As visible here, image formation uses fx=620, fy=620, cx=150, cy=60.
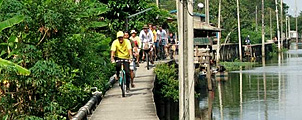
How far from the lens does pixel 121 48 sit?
45.2ft

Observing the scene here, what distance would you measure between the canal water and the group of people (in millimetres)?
3458

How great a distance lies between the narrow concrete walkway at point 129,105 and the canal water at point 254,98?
369 inches

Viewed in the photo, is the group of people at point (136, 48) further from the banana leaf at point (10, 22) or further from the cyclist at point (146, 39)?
the banana leaf at point (10, 22)

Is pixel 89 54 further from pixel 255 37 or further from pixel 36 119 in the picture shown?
pixel 255 37

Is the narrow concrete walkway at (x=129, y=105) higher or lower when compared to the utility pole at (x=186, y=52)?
lower

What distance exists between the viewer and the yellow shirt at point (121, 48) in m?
13.8

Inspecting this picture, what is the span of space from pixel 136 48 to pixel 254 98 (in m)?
14.5

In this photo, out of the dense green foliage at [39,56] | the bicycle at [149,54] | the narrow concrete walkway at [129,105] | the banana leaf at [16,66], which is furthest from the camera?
the bicycle at [149,54]

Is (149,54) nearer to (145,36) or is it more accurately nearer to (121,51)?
(145,36)

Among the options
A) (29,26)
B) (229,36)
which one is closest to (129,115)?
(29,26)

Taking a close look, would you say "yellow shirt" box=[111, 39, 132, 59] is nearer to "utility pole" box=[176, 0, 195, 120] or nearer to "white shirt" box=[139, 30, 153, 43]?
"utility pole" box=[176, 0, 195, 120]

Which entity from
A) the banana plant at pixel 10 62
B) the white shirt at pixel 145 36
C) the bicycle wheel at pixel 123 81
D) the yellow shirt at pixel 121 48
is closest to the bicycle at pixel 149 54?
the white shirt at pixel 145 36

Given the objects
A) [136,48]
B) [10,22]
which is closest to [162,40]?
[136,48]

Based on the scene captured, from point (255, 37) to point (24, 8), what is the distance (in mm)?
65072
